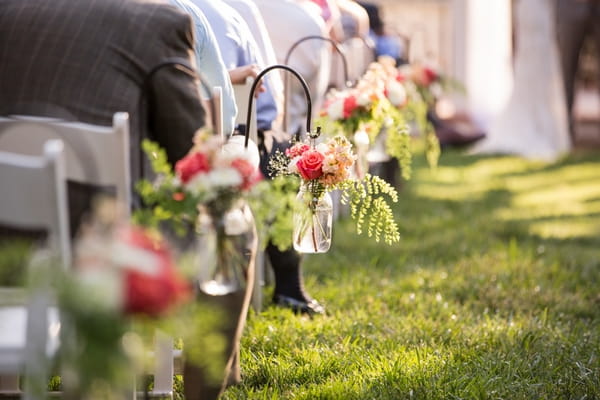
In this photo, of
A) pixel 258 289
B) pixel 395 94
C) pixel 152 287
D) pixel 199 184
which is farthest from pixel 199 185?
pixel 395 94

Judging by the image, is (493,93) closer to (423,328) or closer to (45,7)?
(423,328)

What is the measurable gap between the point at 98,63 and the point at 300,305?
1820 mm

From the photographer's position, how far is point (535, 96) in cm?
974

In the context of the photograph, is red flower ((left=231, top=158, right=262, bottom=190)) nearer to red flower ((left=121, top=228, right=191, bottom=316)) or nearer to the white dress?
red flower ((left=121, top=228, right=191, bottom=316))

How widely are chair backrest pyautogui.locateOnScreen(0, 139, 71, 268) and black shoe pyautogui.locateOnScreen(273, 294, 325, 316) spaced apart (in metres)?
2.04

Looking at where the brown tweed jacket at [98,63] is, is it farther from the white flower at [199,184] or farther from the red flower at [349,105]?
the red flower at [349,105]

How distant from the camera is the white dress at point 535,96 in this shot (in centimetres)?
959

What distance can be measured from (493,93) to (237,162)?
10.1 meters

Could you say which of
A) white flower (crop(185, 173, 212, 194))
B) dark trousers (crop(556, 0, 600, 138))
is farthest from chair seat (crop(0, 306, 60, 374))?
dark trousers (crop(556, 0, 600, 138))

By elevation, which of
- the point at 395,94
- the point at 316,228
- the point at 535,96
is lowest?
the point at 535,96

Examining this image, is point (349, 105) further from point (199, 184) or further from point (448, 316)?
point (199, 184)

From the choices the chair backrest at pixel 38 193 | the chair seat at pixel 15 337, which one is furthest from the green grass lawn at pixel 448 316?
the chair backrest at pixel 38 193

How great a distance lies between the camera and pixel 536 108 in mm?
9758

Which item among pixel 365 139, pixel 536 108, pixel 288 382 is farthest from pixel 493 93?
pixel 288 382
